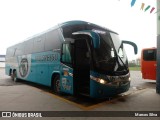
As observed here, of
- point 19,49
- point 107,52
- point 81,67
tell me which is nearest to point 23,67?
point 19,49

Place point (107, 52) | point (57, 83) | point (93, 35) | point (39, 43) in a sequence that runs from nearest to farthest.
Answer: point (93, 35) → point (107, 52) → point (57, 83) → point (39, 43)

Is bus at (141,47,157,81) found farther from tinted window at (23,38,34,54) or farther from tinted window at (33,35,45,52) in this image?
tinted window at (23,38,34,54)

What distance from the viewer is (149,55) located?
14875 millimetres

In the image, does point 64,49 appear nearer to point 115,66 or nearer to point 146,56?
point 115,66

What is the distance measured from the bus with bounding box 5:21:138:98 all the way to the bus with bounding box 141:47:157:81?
5.66 metres

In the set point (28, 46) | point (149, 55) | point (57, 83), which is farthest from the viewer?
point (149, 55)

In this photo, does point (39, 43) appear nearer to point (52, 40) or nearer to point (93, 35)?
point (52, 40)

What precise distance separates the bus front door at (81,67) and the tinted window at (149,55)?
8.23m

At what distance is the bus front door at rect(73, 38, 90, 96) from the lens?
8.07 meters

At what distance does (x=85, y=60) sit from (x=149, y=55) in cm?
837

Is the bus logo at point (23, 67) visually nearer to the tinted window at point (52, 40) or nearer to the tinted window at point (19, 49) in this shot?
the tinted window at point (19, 49)

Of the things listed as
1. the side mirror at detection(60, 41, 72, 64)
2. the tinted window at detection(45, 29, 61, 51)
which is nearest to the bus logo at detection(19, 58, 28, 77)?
the tinted window at detection(45, 29, 61, 51)

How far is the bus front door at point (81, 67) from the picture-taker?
8070 millimetres

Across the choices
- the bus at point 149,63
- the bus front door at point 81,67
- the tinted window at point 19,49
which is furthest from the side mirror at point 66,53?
the bus at point 149,63
